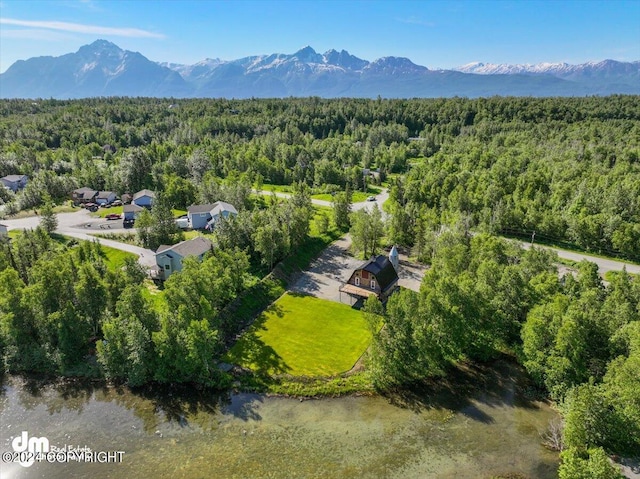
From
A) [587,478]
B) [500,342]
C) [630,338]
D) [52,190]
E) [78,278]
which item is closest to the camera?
[587,478]

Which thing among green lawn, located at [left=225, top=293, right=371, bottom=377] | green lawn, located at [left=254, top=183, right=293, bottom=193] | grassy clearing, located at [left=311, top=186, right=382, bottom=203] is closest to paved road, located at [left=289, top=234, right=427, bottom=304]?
green lawn, located at [left=225, top=293, right=371, bottom=377]

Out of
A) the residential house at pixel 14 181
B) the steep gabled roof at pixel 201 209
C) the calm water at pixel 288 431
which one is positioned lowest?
the calm water at pixel 288 431

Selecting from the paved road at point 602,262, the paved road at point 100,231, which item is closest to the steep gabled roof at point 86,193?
the paved road at point 100,231

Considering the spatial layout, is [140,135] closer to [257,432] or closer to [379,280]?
[379,280]

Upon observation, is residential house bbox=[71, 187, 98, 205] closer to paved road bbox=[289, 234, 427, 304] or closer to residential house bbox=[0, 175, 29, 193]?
residential house bbox=[0, 175, 29, 193]

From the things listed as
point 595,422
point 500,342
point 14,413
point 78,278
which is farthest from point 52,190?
point 595,422

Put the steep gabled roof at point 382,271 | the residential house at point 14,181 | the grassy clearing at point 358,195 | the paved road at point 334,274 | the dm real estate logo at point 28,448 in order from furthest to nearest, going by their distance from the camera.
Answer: the grassy clearing at point 358,195 → the residential house at point 14,181 → the paved road at point 334,274 → the steep gabled roof at point 382,271 → the dm real estate logo at point 28,448

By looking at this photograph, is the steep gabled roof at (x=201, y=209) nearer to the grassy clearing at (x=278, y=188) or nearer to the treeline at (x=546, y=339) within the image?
the grassy clearing at (x=278, y=188)
